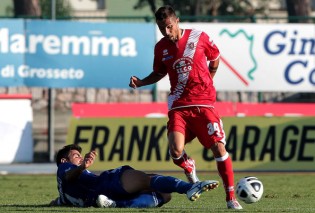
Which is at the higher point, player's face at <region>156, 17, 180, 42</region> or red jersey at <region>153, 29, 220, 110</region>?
player's face at <region>156, 17, 180, 42</region>

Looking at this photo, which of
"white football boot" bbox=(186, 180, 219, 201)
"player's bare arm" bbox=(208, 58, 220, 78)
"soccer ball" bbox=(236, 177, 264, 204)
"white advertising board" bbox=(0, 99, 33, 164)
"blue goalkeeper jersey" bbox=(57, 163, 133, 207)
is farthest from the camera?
"white advertising board" bbox=(0, 99, 33, 164)

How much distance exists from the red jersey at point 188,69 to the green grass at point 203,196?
121 centimetres

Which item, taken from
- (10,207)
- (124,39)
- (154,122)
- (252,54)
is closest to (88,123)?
(154,122)

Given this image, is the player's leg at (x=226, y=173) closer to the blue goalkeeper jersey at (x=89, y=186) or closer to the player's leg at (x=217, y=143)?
the player's leg at (x=217, y=143)

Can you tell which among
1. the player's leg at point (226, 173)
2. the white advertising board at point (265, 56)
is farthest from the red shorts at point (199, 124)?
the white advertising board at point (265, 56)

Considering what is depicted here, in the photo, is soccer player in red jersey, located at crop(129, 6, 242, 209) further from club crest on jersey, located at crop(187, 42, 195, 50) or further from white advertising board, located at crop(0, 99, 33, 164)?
white advertising board, located at crop(0, 99, 33, 164)

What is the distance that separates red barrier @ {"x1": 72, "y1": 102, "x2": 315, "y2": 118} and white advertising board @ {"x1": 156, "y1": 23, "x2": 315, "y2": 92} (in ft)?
4.98

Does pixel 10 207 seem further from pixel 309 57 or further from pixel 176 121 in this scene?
pixel 309 57

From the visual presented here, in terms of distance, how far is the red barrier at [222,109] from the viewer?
72.8 feet

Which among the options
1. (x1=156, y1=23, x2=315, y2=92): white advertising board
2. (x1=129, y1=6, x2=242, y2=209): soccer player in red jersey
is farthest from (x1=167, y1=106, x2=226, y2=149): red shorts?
(x1=156, y1=23, x2=315, y2=92): white advertising board

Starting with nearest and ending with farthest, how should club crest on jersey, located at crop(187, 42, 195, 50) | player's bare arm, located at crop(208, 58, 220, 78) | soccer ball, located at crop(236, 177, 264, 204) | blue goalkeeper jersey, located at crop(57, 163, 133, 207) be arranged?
1. soccer ball, located at crop(236, 177, 264, 204)
2. blue goalkeeper jersey, located at crop(57, 163, 133, 207)
3. club crest on jersey, located at crop(187, 42, 195, 50)
4. player's bare arm, located at crop(208, 58, 220, 78)

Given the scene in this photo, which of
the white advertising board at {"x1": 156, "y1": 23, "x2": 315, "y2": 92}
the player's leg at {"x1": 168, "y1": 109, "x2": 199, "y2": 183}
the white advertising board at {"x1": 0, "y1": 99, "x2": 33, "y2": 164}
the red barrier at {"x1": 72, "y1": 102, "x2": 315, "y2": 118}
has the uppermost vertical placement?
the player's leg at {"x1": 168, "y1": 109, "x2": 199, "y2": 183}

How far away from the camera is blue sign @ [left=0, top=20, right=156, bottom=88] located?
23.5m

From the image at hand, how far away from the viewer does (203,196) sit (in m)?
15.1
